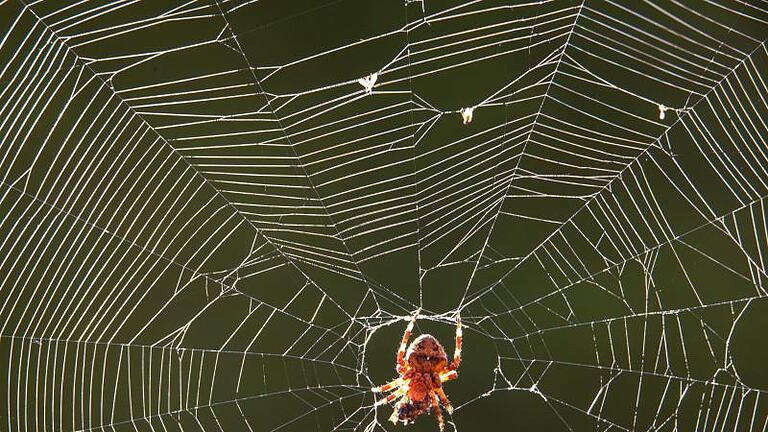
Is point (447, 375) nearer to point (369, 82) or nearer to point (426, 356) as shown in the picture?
point (426, 356)

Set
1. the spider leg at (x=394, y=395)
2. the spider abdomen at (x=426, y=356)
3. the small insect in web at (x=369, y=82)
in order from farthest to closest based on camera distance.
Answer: the spider leg at (x=394, y=395) < the spider abdomen at (x=426, y=356) < the small insect in web at (x=369, y=82)

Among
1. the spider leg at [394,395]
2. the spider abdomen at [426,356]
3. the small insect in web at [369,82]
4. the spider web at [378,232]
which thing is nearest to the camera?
the small insect in web at [369,82]

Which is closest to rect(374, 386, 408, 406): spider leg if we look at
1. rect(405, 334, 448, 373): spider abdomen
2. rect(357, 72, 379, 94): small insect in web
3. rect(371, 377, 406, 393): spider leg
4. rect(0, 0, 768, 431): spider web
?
rect(371, 377, 406, 393): spider leg

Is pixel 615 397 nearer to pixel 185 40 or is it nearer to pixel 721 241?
pixel 721 241

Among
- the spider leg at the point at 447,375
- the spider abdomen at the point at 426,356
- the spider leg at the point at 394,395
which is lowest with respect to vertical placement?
the spider leg at the point at 394,395

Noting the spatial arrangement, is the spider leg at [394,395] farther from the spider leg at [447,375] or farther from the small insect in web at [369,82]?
the small insect in web at [369,82]

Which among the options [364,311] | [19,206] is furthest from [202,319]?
[19,206]

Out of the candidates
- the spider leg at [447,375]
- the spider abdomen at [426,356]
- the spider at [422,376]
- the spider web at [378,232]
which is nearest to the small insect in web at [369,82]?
the spider at [422,376]

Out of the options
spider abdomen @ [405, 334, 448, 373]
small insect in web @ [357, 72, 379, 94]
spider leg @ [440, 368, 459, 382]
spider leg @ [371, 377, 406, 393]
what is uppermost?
small insect in web @ [357, 72, 379, 94]

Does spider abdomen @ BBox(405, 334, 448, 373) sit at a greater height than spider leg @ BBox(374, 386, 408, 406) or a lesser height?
greater

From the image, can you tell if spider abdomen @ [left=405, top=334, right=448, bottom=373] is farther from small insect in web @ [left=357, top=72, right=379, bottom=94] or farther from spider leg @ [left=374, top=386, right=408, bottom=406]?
small insect in web @ [left=357, top=72, right=379, bottom=94]

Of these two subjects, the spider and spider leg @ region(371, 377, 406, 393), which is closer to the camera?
the spider
